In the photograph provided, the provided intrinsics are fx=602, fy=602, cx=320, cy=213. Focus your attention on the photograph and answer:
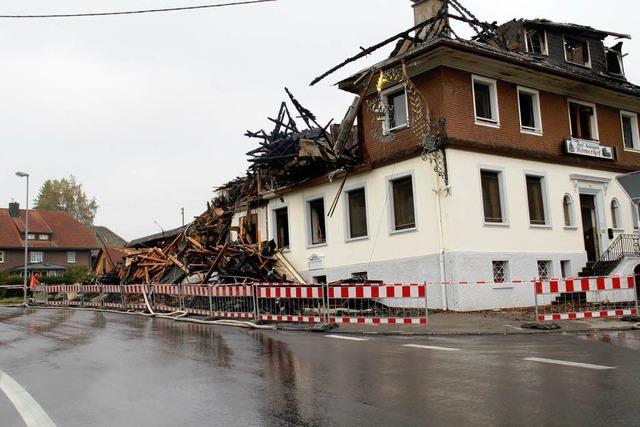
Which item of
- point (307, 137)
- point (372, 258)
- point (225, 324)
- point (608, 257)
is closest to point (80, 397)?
point (225, 324)

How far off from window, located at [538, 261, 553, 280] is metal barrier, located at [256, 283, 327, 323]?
8.89 metres

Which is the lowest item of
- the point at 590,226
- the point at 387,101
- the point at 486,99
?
the point at 590,226

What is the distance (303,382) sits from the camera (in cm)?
729

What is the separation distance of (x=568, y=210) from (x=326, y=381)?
17.6m

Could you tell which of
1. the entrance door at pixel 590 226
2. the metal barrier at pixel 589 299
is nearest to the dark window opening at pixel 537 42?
the entrance door at pixel 590 226

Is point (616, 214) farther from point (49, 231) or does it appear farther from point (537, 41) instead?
point (49, 231)

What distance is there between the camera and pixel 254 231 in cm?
2756

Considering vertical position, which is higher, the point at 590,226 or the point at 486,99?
the point at 486,99

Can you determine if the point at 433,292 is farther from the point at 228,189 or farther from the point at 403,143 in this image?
the point at 228,189

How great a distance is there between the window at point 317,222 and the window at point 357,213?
1865mm

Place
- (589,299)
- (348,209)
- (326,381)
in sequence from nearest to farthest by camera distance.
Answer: (326,381), (589,299), (348,209)

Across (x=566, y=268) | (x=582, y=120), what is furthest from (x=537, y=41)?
(x=566, y=268)

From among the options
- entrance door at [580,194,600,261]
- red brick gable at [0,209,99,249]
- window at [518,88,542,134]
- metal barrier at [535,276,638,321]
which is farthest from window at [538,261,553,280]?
red brick gable at [0,209,99,249]

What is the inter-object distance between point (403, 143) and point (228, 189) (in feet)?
40.2
